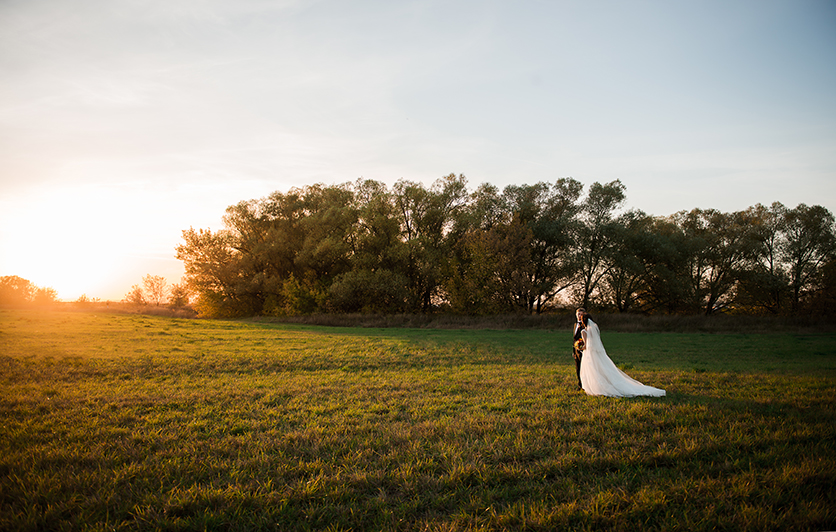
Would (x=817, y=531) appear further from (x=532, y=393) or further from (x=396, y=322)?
(x=396, y=322)

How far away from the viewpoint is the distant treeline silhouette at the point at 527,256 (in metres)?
42.6

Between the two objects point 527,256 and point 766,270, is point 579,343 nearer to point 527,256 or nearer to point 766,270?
point 527,256

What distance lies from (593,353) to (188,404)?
1036cm

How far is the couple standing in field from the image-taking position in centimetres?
970

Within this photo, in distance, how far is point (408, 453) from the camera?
19.1 ft

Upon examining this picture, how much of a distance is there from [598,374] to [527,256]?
31.1 meters

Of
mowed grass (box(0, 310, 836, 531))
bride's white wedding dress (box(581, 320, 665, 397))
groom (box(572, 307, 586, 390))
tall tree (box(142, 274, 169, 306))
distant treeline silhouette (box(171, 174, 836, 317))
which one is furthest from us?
tall tree (box(142, 274, 169, 306))

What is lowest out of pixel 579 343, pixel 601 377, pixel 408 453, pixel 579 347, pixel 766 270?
pixel 408 453

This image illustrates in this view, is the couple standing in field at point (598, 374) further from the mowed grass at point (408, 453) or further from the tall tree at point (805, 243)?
the tall tree at point (805, 243)

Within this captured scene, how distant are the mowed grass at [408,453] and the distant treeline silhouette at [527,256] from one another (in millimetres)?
31512

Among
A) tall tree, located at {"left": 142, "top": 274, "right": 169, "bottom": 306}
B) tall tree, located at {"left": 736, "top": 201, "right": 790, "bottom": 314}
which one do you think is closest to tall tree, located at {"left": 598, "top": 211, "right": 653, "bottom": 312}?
tall tree, located at {"left": 736, "top": 201, "right": 790, "bottom": 314}

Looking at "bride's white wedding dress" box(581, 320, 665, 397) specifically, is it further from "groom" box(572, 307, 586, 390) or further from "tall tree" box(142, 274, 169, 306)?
"tall tree" box(142, 274, 169, 306)

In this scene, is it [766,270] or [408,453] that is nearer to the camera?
[408,453]

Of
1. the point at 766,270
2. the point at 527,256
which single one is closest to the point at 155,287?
the point at 527,256
